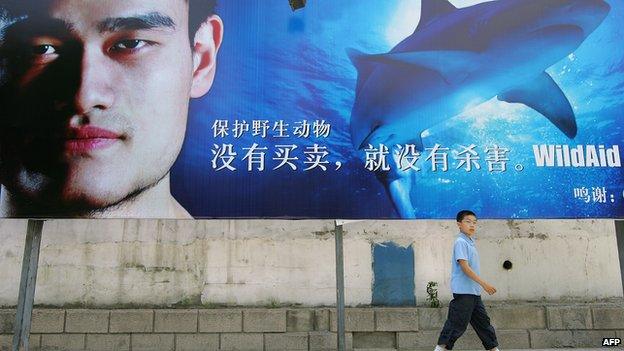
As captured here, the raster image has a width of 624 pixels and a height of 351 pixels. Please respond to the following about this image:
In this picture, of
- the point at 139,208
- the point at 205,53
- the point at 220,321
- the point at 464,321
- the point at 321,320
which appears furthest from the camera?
the point at 321,320

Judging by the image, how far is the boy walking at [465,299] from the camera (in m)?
3.65

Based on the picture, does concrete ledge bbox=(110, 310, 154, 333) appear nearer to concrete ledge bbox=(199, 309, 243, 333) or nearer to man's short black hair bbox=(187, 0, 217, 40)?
concrete ledge bbox=(199, 309, 243, 333)

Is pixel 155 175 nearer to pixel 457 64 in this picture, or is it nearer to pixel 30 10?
pixel 30 10

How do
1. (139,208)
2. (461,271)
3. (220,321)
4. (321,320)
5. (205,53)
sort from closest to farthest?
(461,271), (139,208), (205,53), (220,321), (321,320)

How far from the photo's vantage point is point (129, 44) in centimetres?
431

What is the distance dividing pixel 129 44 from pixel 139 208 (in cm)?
142

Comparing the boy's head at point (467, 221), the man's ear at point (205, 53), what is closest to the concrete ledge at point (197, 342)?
the man's ear at point (205, 53)

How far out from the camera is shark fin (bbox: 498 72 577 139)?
4430 millimetres

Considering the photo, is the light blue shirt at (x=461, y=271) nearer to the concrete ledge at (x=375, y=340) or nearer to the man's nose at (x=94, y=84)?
the concrete ledge at (x=375, y=340)

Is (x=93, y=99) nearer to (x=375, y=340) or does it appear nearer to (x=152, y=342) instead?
(x=152, y=342)

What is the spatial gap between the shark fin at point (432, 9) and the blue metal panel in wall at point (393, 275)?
2170 millimetres

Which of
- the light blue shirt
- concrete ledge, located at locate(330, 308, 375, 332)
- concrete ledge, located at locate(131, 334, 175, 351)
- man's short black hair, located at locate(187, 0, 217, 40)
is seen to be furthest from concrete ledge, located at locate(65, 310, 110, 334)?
the light blue shirt

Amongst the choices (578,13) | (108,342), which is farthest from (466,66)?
(108,342)

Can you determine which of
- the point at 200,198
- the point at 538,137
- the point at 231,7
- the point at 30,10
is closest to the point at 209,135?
the point at 200,198
